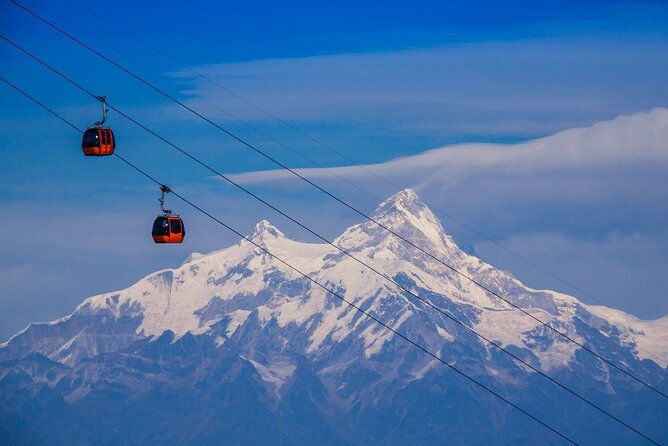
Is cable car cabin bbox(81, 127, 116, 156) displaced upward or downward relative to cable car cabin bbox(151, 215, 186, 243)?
upward

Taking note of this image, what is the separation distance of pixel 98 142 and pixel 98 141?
0.05m

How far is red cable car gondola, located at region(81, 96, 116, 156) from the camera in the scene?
83.4 meters

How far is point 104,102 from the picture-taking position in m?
76.6

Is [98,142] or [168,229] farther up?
[98,142]

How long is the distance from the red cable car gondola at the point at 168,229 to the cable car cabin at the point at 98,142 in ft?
16.7

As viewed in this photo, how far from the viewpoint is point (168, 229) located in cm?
8738

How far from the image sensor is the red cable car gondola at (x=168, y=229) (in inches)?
3428

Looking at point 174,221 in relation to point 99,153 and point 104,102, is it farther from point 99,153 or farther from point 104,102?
point 104,102

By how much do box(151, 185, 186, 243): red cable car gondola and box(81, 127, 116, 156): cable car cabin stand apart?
5091 millimetres

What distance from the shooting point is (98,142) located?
83.6m

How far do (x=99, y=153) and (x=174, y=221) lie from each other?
6.81 metres

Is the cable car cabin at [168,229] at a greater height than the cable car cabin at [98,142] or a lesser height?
lesser

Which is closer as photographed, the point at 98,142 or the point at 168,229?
the point at 98,142

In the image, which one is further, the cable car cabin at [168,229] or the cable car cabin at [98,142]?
the cable car cabin at [168,229]
